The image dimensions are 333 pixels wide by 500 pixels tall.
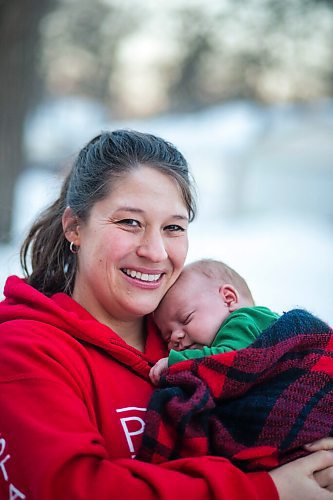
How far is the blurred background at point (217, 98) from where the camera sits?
1231 centimetres

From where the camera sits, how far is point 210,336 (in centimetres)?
196

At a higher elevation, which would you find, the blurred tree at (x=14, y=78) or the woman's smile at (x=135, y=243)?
the blurred tree at (x=14, y=78)

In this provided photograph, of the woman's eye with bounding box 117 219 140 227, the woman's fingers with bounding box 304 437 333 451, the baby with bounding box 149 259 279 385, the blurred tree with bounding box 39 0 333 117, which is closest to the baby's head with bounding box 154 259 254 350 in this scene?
the baby with bounding box 149 259 279 385

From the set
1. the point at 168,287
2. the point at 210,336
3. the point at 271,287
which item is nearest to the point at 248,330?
the point at 210,336

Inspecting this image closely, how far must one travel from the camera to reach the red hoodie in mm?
1405

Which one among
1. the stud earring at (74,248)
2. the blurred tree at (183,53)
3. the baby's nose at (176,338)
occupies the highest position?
the blurred tree at (183,53)

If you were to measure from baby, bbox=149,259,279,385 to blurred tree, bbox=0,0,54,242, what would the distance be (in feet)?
15.6

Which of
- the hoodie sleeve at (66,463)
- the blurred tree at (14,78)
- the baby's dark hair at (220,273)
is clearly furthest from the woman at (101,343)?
the blurred tree at (14,78)

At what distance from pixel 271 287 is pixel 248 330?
14.9 feet

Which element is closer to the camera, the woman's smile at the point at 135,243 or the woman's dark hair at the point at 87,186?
the woman's smile at the point at 135,243

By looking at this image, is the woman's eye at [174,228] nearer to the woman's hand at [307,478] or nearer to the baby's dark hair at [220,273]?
the baby's dark hair at [220,273]

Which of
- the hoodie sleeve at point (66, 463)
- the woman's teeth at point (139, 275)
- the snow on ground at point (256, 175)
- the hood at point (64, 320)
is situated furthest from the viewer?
the snow on ground at point (256, 175)

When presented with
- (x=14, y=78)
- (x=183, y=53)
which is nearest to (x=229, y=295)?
(x=14, y=78)

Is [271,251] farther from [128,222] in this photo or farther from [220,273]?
[128,222]
